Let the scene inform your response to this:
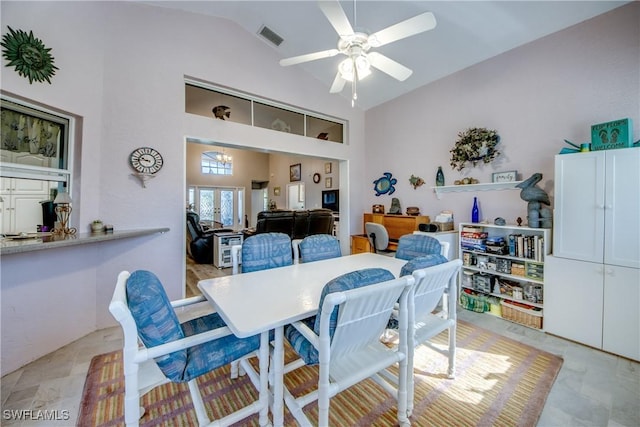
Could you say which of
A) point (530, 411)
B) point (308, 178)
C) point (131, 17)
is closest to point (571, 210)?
point (530, 411)

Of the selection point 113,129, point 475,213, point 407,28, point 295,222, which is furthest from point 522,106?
point 113,129

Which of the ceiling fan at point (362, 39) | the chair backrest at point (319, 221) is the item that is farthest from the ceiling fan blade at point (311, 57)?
the chair backrest at point (319, 221)

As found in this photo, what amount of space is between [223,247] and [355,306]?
4205mm

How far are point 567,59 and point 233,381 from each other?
4368 millimetres

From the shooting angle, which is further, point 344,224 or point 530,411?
point 344,224

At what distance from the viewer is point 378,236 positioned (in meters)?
3.76

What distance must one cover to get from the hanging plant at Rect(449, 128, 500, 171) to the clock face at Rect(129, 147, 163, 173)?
3730 millimetres

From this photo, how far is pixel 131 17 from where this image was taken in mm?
2775

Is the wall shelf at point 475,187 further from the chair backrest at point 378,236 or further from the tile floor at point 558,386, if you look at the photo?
the tile floor at point 558,386

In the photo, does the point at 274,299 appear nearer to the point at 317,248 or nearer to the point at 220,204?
the point at 317,248

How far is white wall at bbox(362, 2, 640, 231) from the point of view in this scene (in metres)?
2.46

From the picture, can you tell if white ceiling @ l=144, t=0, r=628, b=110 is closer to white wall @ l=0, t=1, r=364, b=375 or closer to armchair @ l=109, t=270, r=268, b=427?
white wall @ l=0, t=1, r=364, b=375

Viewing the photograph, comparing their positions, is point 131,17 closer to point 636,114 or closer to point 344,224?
point 344,224

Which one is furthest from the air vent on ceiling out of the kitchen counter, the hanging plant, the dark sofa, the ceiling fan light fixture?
the kitchen counter
